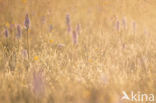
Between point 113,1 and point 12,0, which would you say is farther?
point 113,1

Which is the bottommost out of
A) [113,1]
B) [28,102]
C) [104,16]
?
[28,102]

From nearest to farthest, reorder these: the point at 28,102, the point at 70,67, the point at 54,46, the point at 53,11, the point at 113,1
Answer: the point at 28,102 < the point at 70,67 < the point at 54,46 < the point at 113,1 < the point at 53,11

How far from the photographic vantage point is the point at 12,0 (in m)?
3.65

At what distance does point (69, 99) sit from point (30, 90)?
344 millimetres

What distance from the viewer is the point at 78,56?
2266 mm

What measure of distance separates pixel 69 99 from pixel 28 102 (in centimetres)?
26

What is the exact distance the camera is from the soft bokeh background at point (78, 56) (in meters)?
1.21

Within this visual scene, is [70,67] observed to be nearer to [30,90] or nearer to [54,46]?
[30,90]

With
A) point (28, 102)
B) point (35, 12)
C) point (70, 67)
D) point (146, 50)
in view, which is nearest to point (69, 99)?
point (28, 102)

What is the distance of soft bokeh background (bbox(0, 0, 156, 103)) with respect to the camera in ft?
3.98

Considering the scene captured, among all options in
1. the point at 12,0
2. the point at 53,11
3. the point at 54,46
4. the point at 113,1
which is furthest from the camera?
the point at 53,11

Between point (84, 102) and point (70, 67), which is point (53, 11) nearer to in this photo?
point (70, 67)

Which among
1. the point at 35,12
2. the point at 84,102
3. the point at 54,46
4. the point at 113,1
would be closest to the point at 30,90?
the point at 84,102

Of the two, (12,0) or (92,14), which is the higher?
(12,0)
